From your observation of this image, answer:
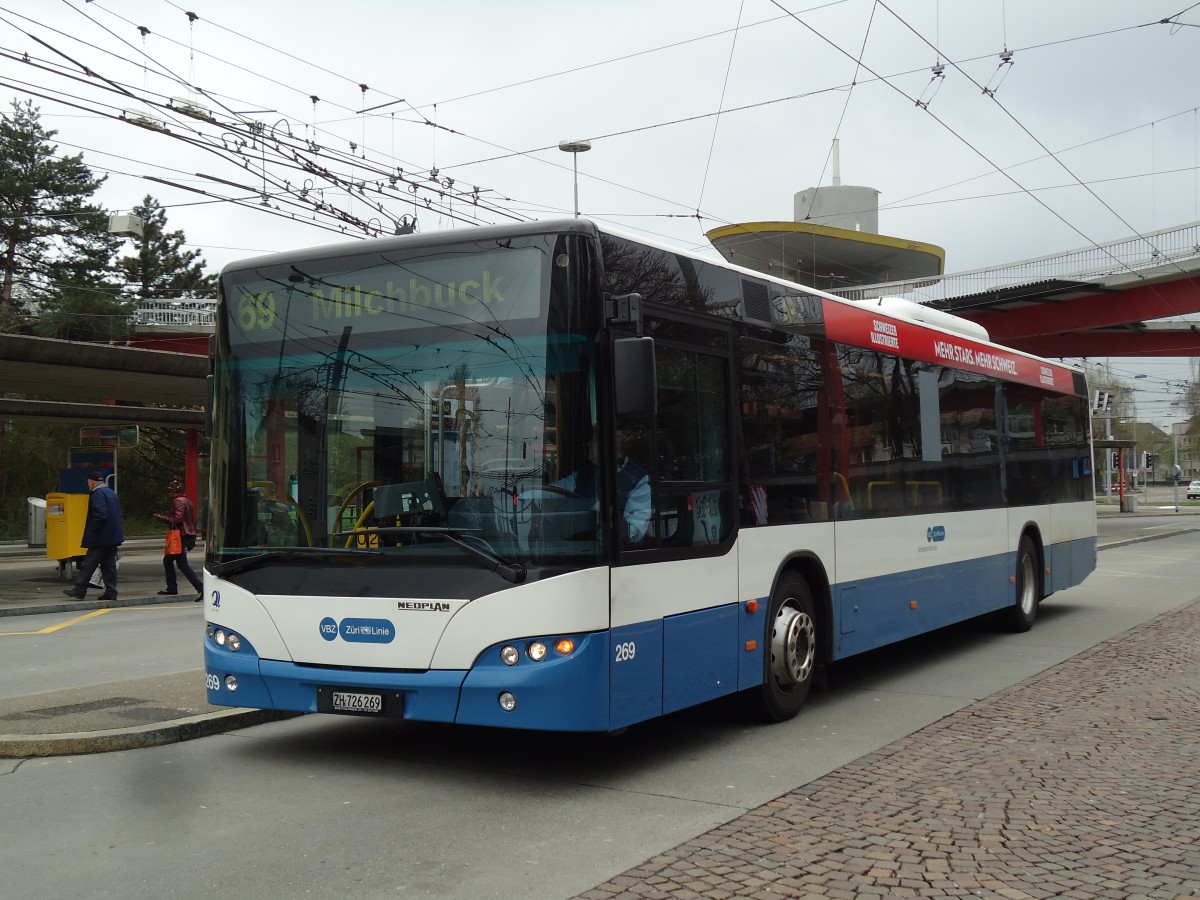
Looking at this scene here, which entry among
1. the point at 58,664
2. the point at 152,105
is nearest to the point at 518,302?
the point at 58,664

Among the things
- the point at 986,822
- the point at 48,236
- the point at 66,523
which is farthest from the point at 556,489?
the point at 48,236

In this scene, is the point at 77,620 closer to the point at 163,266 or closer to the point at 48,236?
the point at 48,236

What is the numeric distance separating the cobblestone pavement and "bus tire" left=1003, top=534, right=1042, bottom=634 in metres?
4.46

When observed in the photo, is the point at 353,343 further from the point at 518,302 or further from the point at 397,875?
the point at 397,875

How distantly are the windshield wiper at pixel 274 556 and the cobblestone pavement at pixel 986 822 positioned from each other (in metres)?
2.53

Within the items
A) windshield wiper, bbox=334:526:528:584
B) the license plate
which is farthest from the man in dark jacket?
windshield wiper, bbox=334:526:528:584

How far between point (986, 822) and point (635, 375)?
2.73 metres

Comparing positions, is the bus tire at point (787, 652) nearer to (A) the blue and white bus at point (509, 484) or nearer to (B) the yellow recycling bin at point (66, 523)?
(A) the blue and white bus at point (509, 484)

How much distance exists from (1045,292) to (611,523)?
109 ft

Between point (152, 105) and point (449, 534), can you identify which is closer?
point (449, 534)

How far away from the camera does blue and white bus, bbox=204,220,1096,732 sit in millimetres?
6293

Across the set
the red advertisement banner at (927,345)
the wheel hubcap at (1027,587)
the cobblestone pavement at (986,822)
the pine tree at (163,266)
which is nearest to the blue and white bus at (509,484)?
the red advertisement banner at (927,345)

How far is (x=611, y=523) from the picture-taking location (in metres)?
6.41

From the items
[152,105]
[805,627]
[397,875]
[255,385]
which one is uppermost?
[152,105]
